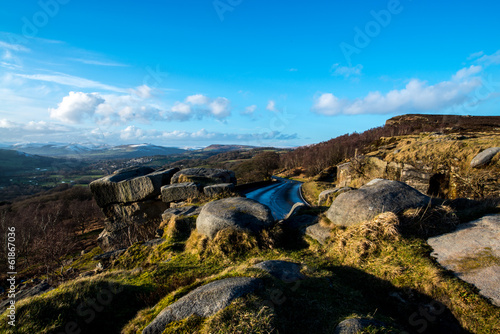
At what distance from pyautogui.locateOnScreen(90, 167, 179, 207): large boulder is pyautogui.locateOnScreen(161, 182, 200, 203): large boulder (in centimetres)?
118

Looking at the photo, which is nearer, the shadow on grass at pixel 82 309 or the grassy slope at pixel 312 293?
the grassy slope at pixel 312 293

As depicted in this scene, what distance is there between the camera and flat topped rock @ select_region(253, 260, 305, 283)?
15.2ft

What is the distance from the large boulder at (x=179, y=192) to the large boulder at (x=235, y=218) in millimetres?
5283

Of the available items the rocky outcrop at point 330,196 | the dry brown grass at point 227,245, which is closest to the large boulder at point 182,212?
the dry brown grass at point 227,245

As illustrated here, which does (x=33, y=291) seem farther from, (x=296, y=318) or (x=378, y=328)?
(x=378, y=328)

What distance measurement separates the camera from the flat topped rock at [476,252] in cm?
422

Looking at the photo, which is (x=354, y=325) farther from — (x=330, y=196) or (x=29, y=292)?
(x=330, y=196)

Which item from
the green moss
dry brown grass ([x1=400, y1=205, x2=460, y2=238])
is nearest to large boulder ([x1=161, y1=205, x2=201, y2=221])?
dry brown grass ([x1=400, y1=205, x2=460, y2=238])

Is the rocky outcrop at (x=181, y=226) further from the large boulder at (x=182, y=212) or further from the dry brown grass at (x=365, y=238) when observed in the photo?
the dry brown grass at (x=365, y=238)

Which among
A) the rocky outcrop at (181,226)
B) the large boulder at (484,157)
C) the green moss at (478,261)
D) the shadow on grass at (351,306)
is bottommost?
the rocky outcrop at (181,226)

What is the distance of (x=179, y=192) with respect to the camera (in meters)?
14.2

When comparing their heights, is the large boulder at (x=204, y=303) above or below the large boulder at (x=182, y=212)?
above

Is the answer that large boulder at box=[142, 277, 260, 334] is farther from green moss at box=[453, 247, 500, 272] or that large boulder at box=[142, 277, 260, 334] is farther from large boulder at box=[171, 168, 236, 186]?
large boulder at box=[171, 168, 236, 186]

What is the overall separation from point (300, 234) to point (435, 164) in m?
10.8
